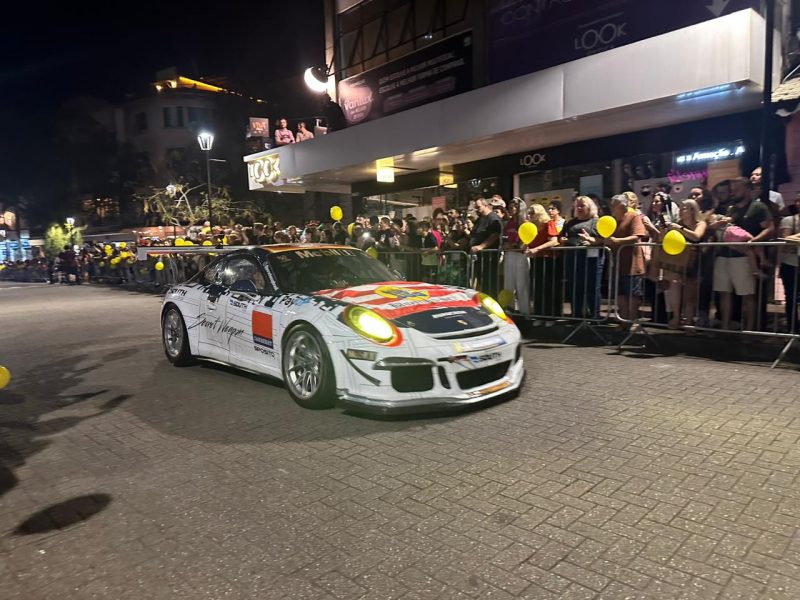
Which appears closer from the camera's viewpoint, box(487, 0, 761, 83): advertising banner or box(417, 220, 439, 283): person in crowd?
box(417, 220, 439, 283): person in crowd

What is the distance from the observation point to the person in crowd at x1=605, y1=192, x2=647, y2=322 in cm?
727

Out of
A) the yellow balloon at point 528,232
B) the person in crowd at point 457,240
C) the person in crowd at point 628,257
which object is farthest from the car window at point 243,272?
the person in crowd at point 628,257

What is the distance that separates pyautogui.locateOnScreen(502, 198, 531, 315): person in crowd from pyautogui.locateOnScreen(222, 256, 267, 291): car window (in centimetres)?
417

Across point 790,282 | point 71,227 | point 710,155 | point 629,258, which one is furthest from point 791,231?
point 71,227

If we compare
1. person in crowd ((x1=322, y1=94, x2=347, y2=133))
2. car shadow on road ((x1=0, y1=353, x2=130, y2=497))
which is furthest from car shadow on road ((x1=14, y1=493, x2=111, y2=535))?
person in crowd ((x1=322, y1=94, x2=347, y2=133))

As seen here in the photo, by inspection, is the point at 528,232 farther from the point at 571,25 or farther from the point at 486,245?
the point at 571,25

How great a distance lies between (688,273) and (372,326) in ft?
15.2

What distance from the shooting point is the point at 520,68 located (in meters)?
13.2

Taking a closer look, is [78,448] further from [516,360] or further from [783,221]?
[783,221]

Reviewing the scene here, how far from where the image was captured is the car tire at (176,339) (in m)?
6.67

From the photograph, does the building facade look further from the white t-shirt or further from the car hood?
the car hood

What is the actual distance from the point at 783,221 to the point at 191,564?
8.01 m

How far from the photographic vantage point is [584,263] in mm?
7613

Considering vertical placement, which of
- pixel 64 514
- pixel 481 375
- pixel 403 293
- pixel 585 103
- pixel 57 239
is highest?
pixel 585 103
